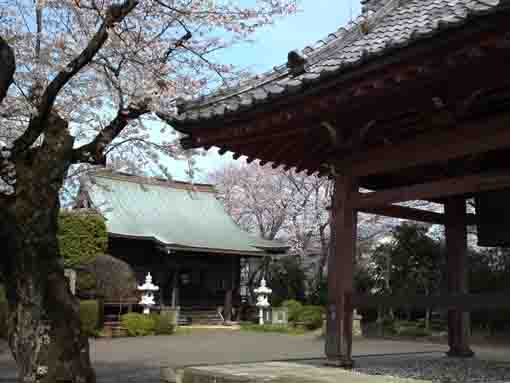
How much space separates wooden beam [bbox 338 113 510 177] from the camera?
4.95 metres

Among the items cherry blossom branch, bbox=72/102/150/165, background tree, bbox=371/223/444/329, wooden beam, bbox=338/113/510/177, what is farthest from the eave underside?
background tree, bbox=371/223/444/329

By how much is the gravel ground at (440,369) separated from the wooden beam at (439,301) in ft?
2.53

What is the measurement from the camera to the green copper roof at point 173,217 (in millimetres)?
21656

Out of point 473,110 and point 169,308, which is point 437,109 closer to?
point 473,110

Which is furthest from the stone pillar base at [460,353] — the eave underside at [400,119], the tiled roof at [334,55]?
the tiled roof at [334,55]

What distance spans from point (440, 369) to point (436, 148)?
8.76 feet

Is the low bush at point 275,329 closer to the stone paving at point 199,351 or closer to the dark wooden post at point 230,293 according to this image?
the stone paving at point 199,351

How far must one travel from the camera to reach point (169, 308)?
66.3 feet

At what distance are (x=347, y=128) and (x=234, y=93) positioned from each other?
127 cm

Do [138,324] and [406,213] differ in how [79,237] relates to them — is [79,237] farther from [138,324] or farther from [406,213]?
[406,213]

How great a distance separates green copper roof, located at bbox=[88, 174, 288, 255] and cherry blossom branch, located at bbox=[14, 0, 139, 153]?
1455cm

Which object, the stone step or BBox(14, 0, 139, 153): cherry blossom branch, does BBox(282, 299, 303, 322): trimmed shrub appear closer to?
the stone step

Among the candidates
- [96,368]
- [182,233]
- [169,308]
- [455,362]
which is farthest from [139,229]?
[455,362]

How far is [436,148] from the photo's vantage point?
538 centimetres
